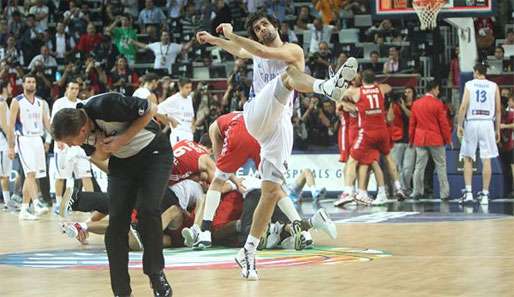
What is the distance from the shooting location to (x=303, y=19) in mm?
25922

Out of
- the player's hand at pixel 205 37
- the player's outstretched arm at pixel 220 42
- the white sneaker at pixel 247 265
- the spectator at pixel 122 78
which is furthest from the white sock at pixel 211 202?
the spectator at pixel 122 78

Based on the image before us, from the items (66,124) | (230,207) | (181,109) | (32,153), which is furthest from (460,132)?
(66,124)

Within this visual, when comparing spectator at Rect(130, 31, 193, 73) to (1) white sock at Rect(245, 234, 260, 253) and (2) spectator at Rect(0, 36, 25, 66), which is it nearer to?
(2) spectator at Rect(0, 36, 25, 66)

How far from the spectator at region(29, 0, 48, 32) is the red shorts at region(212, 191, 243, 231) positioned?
698 inches

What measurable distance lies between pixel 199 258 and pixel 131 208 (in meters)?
2.79

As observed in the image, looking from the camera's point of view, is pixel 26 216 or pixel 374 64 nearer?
pixel 26 216

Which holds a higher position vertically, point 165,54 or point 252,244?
point 165,54

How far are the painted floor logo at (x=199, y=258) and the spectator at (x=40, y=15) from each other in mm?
17782

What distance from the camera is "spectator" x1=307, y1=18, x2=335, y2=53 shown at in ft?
80.0

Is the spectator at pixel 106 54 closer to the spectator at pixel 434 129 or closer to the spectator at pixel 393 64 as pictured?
the spectator at pixel 393 64

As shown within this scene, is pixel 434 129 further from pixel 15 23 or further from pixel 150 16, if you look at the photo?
Answer: pixel 15 23

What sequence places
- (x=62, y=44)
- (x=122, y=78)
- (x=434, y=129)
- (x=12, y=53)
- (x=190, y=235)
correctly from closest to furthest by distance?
(x=190, y=235)
(x=434, y=129)
(x=122, y=78)
(x=12, y=53)
(x=62, y=44)

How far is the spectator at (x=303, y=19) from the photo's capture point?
25734mm

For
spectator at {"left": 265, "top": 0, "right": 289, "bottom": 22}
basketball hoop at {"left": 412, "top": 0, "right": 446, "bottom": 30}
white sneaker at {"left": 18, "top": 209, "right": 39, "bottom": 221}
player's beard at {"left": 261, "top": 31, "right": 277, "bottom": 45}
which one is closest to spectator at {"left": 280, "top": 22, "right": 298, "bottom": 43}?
spectator at {"left": 265, "top": 0, "right": 289, "bottom": 22}
